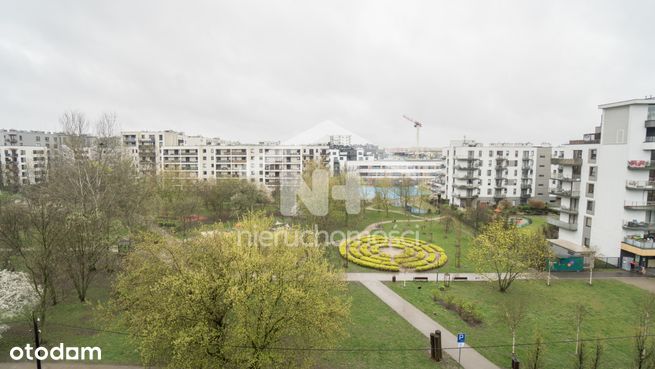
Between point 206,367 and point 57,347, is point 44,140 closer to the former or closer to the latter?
point 57,347

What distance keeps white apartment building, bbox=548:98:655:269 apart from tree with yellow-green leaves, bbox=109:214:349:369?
30.4 metres

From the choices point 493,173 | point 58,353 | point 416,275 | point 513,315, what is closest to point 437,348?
point 513,315

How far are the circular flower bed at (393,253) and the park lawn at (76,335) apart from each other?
19.8 meters

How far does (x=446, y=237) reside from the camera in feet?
151

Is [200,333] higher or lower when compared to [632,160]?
lower

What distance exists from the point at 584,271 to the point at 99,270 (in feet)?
139

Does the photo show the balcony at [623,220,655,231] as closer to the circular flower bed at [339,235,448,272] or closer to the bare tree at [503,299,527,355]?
the bare tree at [503,299,527,355]

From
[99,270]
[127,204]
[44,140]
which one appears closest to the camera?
[99,270]

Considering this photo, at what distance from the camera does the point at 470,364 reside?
17766 mm

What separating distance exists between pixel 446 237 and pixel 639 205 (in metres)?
19.5

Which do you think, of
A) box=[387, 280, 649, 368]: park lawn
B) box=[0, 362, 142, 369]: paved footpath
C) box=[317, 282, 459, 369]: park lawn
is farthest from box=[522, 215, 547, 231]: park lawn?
box=[0, 362, 142, 369]: paved footpath

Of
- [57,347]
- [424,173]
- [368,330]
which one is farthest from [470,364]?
[424,173]

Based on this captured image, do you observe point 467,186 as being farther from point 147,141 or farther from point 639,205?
point 147,141

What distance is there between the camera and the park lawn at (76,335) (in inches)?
727
